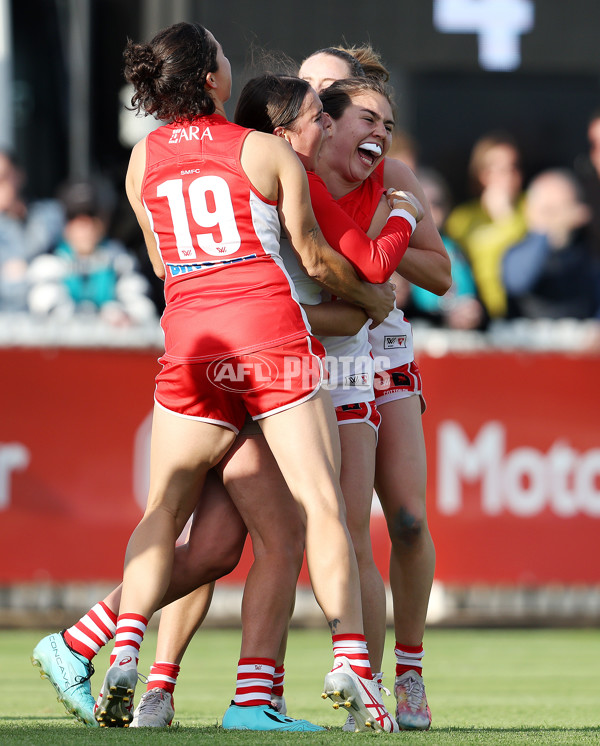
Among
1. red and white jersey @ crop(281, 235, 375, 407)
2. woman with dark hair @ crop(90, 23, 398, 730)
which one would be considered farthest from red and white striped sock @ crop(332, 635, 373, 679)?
red and white jersey @ crop(281, 235, 375, 407)

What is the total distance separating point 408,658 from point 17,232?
553 centimetres

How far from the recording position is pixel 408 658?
477 centimetres

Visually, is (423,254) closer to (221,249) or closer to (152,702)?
(221,249)

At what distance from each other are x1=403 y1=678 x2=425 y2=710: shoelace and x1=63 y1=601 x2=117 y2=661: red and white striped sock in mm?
1050

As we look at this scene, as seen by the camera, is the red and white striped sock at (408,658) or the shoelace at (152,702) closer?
the shoelace at (152,702)

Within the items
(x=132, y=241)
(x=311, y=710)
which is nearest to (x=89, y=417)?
(x=132, y=241)

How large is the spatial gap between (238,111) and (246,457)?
1.12 metres

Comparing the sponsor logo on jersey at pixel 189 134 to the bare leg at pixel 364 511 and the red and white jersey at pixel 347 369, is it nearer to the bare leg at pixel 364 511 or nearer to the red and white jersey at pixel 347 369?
the red and white jersey at pixel 347 369

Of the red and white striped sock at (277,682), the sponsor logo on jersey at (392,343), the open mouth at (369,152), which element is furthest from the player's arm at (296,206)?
the red and white striped sock at (277,682)

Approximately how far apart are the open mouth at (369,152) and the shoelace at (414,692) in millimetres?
1781

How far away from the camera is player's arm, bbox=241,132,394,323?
4027mm

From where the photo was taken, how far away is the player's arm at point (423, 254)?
4.60 meters

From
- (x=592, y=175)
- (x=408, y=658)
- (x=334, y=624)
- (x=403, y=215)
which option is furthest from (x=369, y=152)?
(x=592, y=175)

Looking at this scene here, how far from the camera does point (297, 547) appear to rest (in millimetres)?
4371
